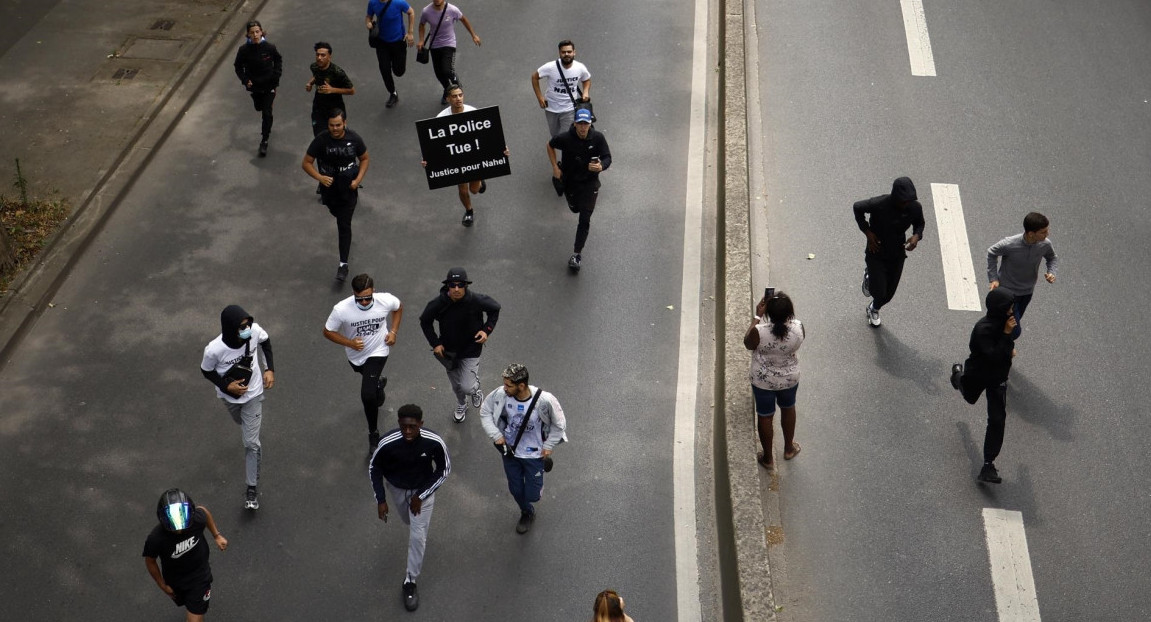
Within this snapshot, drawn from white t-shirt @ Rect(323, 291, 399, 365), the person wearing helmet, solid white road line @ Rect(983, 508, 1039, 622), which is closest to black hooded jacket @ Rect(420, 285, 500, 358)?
white t-shirt @ Rect(323, 291, 399, 365)

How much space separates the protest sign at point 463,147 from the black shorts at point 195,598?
4.91 m

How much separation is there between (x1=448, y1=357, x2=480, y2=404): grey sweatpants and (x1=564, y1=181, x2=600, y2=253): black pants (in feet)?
8.03

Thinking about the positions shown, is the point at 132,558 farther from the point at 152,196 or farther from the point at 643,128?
the point at 643,128

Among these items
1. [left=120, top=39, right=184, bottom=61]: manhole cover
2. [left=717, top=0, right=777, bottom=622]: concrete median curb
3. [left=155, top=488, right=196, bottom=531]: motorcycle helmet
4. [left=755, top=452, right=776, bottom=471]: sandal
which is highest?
[left=155, top=488, right=196, bottom=531]: motorcycle helmet

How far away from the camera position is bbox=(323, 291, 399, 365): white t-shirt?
9.15 meters

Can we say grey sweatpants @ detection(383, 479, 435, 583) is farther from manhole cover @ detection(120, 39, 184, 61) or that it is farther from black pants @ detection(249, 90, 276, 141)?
manhole cover @ detection(120, 39, 184, 61)

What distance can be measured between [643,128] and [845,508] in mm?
6667

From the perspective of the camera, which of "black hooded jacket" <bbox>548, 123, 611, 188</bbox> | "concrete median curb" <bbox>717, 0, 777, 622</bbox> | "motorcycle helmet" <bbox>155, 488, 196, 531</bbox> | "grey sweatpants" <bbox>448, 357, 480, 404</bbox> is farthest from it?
"black hooded jacket" <bbox>548, 123, 611, 188</bbox>

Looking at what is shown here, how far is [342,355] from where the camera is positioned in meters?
10.7

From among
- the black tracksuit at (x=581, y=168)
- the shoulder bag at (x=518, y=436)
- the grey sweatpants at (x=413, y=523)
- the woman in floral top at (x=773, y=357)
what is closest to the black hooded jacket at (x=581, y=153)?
the black tracksuit at (x=581, y=168)

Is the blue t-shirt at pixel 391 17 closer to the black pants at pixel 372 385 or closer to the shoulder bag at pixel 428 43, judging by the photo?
the shoulder bag at pixel 428 43

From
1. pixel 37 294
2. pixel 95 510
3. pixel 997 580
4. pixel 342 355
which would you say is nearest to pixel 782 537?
pixel 997 580

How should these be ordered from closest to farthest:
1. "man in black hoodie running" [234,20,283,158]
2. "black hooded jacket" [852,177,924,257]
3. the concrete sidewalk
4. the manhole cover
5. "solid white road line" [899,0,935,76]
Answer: "black hooded jacket" [852,177,924,257]
the concrete sidewalk
"man in black hoodie running" [234,20,283,158]
"solid white road line" [899,0,935,76]
the manhole cover

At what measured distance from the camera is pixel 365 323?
A: 9.23 meters
